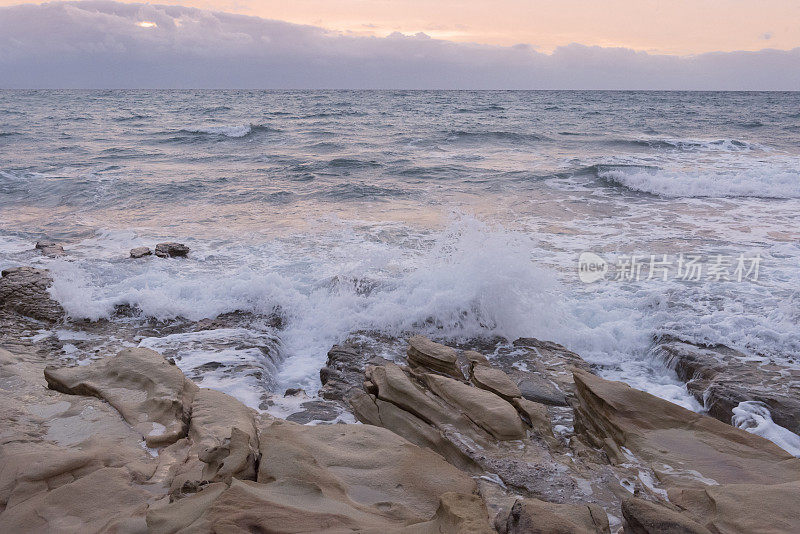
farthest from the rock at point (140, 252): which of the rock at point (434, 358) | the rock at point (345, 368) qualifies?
Answer: the rock at point (434, 358)

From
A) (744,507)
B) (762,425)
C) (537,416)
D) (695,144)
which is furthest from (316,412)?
(695,144)

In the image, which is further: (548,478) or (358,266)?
(358,266)

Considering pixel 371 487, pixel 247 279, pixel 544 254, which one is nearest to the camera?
pixel 371 487

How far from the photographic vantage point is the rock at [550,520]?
238 cm

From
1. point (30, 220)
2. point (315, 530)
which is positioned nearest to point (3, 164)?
point (30, 220)

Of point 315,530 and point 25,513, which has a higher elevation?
point 315,530

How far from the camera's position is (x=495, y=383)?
166 inches

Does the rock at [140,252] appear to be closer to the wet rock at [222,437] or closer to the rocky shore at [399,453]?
the rocky shore at [399,453]

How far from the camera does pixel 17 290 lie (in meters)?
6.44

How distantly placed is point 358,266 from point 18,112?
1403 inches

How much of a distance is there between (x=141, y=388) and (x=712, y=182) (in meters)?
14.5

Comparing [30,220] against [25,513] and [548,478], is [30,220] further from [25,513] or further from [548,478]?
[548,478]

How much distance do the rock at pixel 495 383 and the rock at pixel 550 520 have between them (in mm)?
1475

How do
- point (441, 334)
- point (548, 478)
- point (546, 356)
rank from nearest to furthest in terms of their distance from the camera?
point (548, 478), point (546, 356), point (441, 334)
